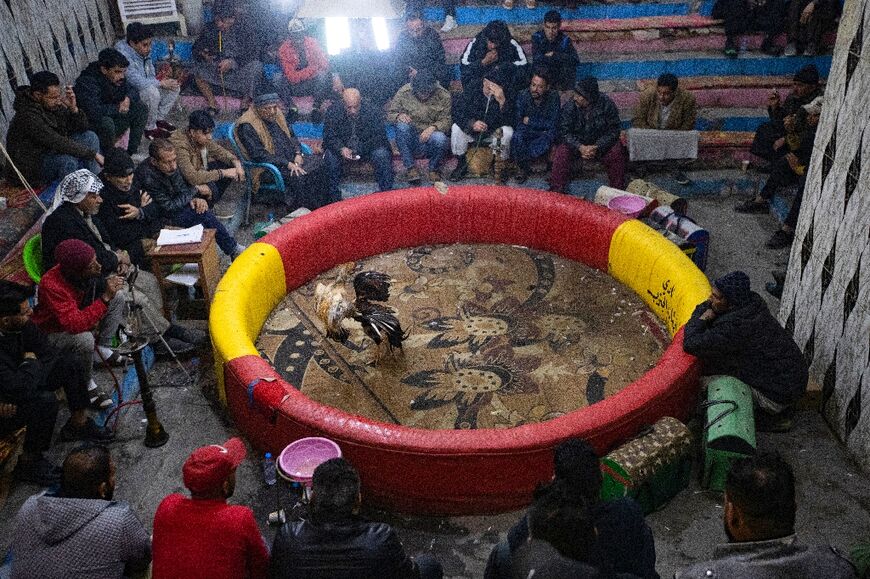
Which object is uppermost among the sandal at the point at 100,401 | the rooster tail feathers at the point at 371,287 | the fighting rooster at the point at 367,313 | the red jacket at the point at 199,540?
the red jacket at the point at 199,540

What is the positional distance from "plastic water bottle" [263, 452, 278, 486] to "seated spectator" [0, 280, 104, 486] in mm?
1167

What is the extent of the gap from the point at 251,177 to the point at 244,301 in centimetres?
235

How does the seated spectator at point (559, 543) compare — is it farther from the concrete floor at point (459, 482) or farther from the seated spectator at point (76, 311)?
the seated spectator at point (76, 311)

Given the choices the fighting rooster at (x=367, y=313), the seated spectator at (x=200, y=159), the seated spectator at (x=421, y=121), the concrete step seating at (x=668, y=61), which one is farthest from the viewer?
the concrete step seating at (x=668, y=61)

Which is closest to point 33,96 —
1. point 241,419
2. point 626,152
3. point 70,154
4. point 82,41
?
point 70,154

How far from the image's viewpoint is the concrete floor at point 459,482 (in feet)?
14.1

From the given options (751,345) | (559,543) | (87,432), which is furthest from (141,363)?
(751,345)

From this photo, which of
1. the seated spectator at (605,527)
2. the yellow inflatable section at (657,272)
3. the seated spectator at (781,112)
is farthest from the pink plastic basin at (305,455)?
the seated spectator at (781,112)

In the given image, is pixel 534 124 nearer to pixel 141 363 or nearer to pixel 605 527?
pixel 141 363

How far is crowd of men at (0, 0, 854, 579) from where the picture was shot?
2.91m

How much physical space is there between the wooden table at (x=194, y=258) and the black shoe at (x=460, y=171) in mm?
2893

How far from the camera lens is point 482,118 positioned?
823 centimetres

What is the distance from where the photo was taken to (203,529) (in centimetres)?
309

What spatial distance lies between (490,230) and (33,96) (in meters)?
3.99
